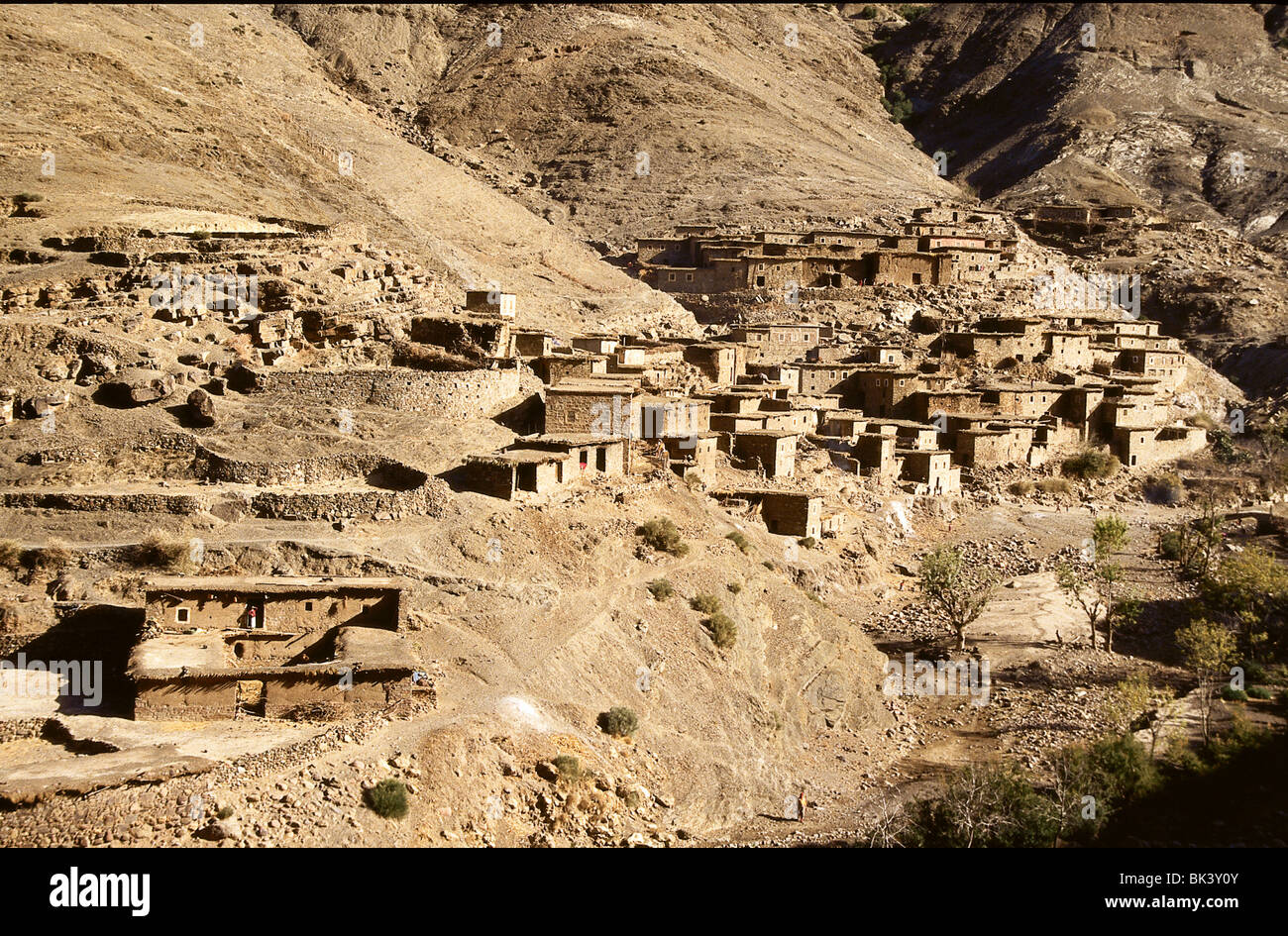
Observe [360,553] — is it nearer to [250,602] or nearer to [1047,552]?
[250,602]

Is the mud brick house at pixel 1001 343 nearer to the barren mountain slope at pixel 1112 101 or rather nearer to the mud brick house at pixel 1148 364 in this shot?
the mud brick house at pixel 1148 364

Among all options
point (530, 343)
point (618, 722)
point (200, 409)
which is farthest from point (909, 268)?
point (618, 722)

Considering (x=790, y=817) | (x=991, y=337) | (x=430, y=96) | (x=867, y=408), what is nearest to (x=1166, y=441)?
(x=991, y=337)

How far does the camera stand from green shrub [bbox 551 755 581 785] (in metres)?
17.3

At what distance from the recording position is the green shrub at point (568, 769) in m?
17.3

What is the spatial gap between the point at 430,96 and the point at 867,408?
41.1 meters

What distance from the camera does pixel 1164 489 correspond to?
118 ft

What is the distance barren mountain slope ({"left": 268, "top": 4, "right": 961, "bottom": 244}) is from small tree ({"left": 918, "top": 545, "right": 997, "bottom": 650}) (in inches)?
1117

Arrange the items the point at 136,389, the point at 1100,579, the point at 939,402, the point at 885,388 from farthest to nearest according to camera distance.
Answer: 1. the point at 885,388
2. the point at 939,402
3. the point at 1100,579
4. the point at 136,389

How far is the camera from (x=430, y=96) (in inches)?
2746

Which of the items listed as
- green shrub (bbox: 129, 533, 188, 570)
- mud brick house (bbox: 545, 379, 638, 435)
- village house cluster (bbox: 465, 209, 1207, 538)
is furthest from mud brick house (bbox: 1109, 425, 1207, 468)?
green shrub (bbox: 129, 533, 188, 570)

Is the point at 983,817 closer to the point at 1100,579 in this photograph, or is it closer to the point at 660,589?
the point at 660,589

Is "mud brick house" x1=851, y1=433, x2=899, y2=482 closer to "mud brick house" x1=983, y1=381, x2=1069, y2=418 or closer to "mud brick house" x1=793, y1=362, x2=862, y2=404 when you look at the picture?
"mud brick house" x1=793, y1=362, x2=862, y2=404

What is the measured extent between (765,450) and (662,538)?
6349 millimetres
